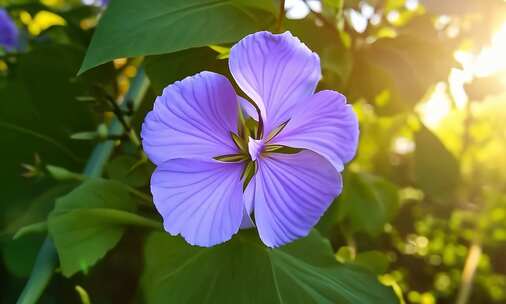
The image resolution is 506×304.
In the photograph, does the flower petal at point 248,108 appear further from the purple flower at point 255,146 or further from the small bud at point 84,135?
the small bud at point 84,135

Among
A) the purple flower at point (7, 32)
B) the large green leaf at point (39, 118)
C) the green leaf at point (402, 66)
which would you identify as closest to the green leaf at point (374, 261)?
the green leaf at point (402, 66)

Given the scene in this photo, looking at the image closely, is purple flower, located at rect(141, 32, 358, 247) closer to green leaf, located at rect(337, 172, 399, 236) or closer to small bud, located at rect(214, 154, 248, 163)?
small bud, located at rect(214, 154, 248, 163)

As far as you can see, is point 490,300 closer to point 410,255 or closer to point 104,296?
point 410,255

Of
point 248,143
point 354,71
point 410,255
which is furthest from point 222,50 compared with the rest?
point 410,255


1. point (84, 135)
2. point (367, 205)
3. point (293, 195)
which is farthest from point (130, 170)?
point (367, 205)

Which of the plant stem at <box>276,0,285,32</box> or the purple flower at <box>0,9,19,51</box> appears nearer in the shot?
the plant stem at <box>276,0,285,32</box>

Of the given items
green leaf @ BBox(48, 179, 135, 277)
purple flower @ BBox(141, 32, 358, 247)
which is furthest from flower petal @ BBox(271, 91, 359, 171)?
green leaf @ BBox(48, 179, 135, 277)

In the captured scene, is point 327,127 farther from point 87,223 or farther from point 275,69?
point 87,223
